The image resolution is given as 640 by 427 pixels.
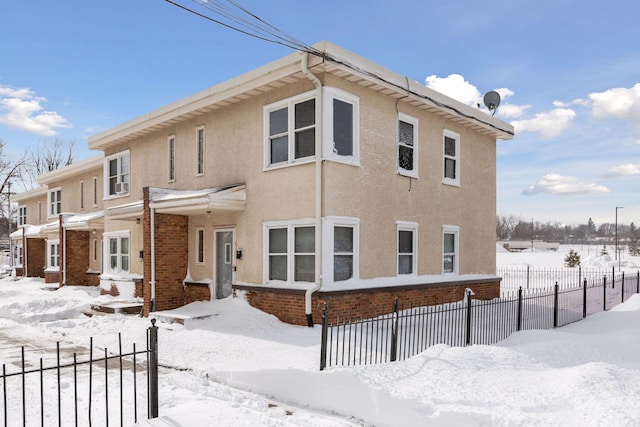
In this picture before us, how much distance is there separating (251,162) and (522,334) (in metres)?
8.39

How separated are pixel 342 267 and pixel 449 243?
5.52 meters

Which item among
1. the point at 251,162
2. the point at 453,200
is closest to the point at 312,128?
the point at 251,162

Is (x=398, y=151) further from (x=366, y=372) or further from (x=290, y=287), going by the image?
(x=366, y=372)

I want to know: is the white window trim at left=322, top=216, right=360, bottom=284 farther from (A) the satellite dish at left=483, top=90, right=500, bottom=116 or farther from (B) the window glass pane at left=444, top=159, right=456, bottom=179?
(A) the satellite dish at left=483, top=90, right=500, bottom=116

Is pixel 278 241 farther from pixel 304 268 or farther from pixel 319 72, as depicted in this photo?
pixel 319 72

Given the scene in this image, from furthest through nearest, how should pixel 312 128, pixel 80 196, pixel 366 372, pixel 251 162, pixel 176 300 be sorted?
pixel 80 196 → pixel 176 300 → pixel 251 162 → pixel 312 128 → pixel 366 372

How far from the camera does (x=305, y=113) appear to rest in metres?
12.3

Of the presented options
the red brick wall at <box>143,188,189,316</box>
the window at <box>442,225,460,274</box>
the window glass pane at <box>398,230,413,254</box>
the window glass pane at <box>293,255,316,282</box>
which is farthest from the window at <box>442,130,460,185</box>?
the red brick wall at <box>143,188,189,316</box>

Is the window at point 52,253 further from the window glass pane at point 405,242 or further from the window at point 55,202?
the window glass pane at point 405,242

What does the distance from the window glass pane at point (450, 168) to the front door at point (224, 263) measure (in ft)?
24.8

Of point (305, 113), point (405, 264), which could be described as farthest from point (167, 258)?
point (405, 264)

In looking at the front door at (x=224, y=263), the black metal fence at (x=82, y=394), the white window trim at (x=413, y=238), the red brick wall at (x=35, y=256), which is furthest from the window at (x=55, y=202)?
the white window trim at (x=413, y=238)

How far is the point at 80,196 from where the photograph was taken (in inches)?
995

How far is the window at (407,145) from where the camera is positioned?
14031 mm
